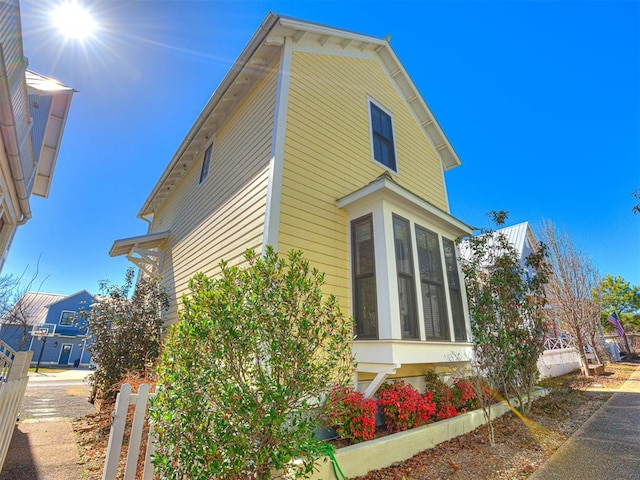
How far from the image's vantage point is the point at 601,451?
13.6 feet

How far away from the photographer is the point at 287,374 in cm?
257

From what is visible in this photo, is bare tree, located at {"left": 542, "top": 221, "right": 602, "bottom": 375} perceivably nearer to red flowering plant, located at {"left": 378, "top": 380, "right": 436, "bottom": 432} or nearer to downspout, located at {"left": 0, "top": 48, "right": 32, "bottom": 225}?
red flowering plant, located at {"left": 378, "top": 380, "right": 436, "bottom": 432}

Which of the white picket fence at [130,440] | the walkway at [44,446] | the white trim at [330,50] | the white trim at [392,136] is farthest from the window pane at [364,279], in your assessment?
the white trim at [330,50]

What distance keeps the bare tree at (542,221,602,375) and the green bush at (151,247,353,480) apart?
13.3 metres

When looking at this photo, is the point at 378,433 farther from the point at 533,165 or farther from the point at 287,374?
the point at 533,165

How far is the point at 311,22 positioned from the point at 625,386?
13.5 metres

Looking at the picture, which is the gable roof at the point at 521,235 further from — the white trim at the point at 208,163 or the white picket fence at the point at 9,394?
the white picket fence at the point at 9,394

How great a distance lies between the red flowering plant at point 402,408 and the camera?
4.32 metres

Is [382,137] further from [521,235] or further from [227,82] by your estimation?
[521,235]

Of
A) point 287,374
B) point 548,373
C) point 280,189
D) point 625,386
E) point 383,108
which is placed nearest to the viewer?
point 287,374

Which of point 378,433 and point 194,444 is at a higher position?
point 194,444

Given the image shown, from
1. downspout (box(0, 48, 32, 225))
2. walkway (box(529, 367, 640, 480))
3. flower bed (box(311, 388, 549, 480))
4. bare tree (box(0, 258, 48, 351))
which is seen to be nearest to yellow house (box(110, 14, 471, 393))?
flower bed (box(311, 388, 549, 480))

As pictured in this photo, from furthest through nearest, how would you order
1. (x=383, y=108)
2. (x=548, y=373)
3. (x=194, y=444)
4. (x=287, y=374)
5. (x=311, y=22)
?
(x=548, y=373), (x=383, y=108), (x=311, y=22), (x=287, y=374), (x=194, y=444)

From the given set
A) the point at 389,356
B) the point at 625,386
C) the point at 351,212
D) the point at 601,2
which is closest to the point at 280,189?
the point at 351,212
